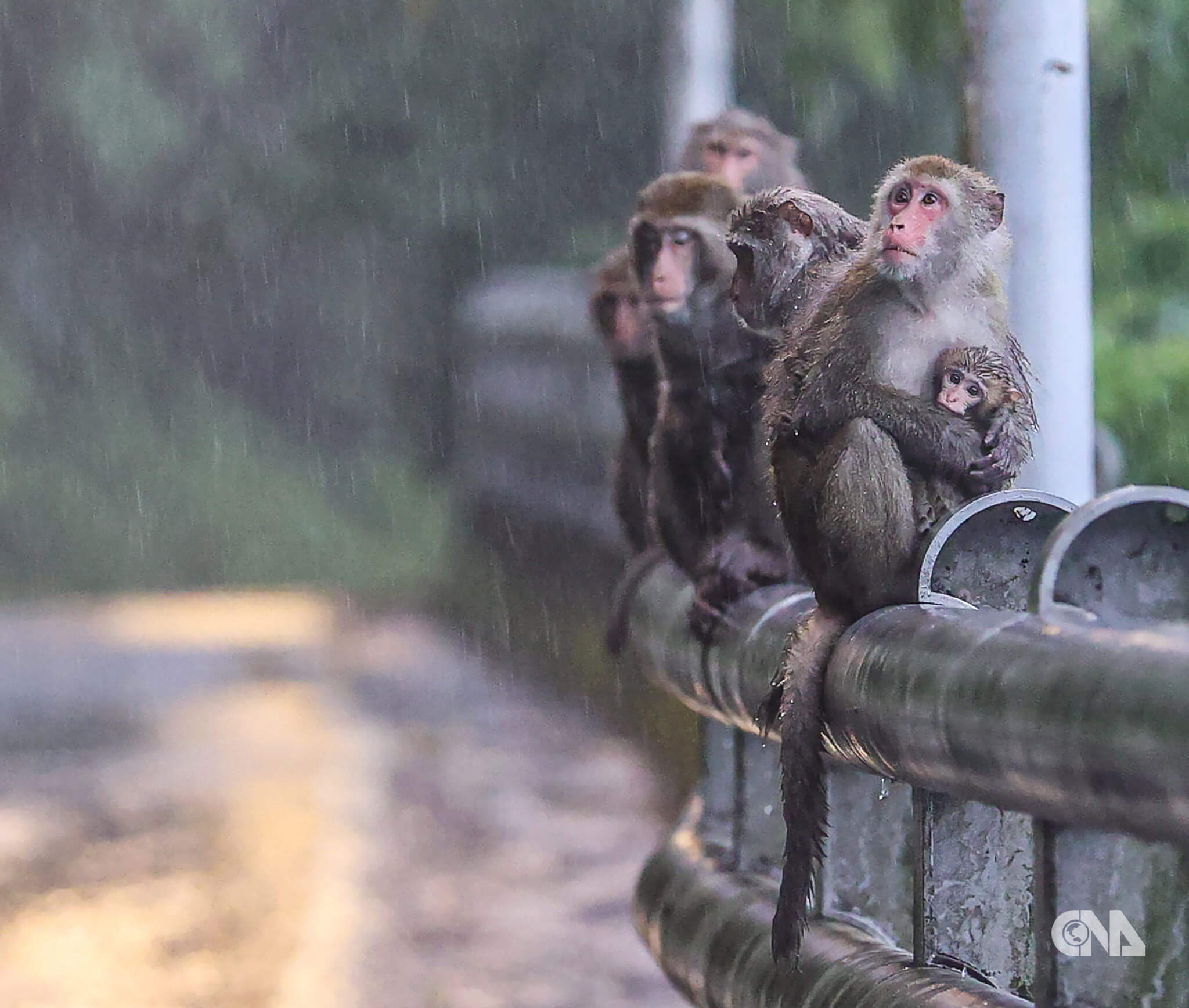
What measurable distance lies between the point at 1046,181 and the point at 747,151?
39.6 inches

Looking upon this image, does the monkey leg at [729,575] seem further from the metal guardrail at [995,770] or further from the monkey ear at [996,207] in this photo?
the monkey ear at [996,207]

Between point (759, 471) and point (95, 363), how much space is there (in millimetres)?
15844

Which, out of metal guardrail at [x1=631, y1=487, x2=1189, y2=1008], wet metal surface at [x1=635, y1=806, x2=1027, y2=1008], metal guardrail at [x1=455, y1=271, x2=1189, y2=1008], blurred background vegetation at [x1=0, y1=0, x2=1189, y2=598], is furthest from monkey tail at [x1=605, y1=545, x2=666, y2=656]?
blurred background vegetation at [x1=0, y1=0, x2=1189, y2=598]

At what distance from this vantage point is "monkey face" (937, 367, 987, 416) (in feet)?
6.51

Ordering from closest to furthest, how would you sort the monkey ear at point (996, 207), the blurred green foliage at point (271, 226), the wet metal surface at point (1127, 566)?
the wet metal surface at point (1127, 566) < the monkey ear at point (996, 207) < the blurred green foliage at point (271, 226)

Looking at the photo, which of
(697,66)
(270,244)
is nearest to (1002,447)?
(697,66)

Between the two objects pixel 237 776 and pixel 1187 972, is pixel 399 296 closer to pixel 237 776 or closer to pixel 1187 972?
pixel 237 776

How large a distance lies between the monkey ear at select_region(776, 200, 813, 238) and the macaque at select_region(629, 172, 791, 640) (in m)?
0.50

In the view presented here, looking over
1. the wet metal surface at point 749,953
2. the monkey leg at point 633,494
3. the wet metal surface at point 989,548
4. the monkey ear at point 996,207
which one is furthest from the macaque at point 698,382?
the wet metal surface at point 989,548

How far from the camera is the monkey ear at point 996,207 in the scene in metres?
2.05

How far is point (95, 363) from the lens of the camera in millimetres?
17859

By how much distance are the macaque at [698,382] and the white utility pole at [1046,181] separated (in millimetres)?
397

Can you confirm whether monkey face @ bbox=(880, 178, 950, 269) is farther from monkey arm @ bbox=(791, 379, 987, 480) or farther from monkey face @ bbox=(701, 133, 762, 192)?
monkey face @ bbox=(701, 133, 762, 192)

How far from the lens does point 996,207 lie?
2.05 meters
